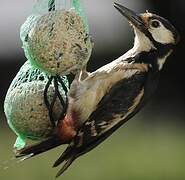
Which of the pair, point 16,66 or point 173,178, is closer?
point 173,178

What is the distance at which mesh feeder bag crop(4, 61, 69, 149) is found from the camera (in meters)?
3.92

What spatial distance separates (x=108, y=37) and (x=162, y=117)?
4.58ft

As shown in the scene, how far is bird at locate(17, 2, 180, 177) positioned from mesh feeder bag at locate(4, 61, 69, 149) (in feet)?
0.26

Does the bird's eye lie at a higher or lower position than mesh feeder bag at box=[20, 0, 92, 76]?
lower

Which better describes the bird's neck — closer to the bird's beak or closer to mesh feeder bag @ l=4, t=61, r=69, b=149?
the bird's beak

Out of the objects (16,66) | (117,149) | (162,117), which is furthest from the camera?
(162,117)

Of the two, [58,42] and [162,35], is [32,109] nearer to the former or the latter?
[58,42]

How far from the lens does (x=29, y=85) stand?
402 centimetres

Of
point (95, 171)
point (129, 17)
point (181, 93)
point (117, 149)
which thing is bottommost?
point (181, 93)

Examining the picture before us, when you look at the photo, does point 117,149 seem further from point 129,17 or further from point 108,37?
point 129,17

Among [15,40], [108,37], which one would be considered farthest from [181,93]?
[15,40]

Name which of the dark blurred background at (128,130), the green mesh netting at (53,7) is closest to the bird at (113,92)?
the green mesh netting at (53,7)

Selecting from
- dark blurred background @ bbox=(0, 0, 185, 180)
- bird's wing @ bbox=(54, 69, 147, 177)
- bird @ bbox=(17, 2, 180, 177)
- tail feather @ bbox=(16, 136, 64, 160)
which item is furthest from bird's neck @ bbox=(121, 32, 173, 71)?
dark blurred background @ bbox=(0, 0, 185, 180)

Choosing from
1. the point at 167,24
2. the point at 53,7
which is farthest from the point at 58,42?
the point at 167,24
